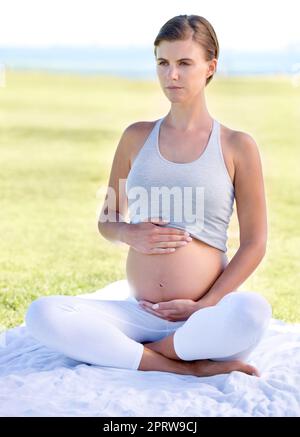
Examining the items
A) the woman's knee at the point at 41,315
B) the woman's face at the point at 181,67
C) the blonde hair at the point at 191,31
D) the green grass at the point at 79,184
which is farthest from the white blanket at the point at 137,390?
the blonde hair at the point at 191,31

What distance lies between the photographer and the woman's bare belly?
317 centimetres

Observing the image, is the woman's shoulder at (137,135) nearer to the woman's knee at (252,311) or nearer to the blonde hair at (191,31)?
the blonde hair at (191,31)

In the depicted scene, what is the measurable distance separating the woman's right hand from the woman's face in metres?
0.51

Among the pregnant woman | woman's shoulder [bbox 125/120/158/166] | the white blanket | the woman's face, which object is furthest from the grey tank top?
the white blanket

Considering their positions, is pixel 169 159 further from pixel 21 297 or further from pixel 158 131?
pixel 21 297

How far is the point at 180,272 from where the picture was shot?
3.16 meters

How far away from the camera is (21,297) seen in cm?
473

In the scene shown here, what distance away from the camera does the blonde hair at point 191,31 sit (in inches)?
124

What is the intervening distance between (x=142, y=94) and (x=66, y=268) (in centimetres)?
1607

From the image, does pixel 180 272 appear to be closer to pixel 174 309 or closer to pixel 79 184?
pixel 174 309

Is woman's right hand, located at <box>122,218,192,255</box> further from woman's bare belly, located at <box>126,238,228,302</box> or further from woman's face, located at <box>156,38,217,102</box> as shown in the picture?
woman's face, located at <box>156,38,217,102</box>

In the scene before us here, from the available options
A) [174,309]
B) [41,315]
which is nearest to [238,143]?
[174,309]

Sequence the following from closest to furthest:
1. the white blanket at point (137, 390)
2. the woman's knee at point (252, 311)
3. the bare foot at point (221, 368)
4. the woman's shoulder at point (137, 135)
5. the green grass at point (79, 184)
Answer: the white blanket at point (137, 390) < the woman's knee at point (252, 311) < the bare foot at point (221, 368) < the woman's shoulder at point (137, 135) < the green grass at point (79, 184)

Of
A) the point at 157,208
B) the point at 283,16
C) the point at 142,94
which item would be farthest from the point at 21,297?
the point at 283,16
